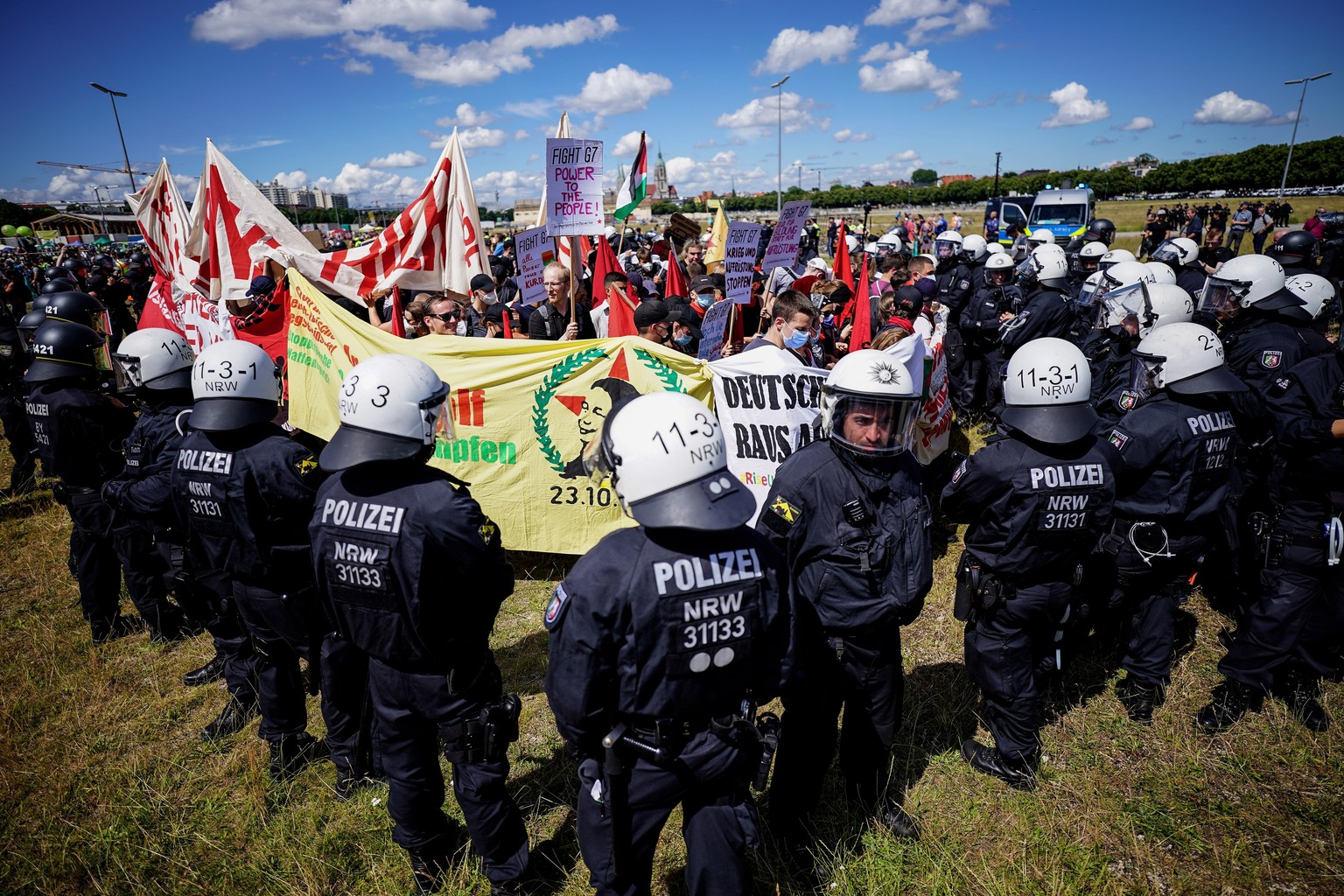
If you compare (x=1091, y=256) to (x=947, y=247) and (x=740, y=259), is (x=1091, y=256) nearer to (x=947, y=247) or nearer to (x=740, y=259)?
(x=947, y=247)

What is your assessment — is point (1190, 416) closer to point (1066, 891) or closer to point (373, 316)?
point (1066, 891)

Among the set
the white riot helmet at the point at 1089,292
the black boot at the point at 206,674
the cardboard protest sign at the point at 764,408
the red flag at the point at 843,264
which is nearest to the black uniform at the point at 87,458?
the black boot at the point at 206,674

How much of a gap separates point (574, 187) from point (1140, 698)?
22.9 ft

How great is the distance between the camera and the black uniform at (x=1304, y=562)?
443 cm

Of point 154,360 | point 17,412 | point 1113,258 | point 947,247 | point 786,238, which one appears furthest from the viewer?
point 947,247

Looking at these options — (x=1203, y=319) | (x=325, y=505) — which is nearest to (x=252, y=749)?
(x=325, y=505)

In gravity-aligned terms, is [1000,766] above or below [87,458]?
below

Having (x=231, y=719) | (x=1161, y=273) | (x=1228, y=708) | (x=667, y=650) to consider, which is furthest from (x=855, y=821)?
(x=1161, y=273)

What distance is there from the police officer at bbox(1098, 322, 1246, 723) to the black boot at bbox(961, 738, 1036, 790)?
1.26m

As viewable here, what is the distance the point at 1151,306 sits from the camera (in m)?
6.09

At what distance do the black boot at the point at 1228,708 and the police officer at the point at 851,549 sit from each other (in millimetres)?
2619

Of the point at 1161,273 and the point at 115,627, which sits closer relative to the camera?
the point at 115,627

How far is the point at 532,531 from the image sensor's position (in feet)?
21.1

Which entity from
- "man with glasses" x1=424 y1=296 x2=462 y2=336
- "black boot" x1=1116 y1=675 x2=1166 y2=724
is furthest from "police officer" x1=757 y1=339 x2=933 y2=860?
"man with glasses" x1=424 y1=296 x2=462 y2=336
